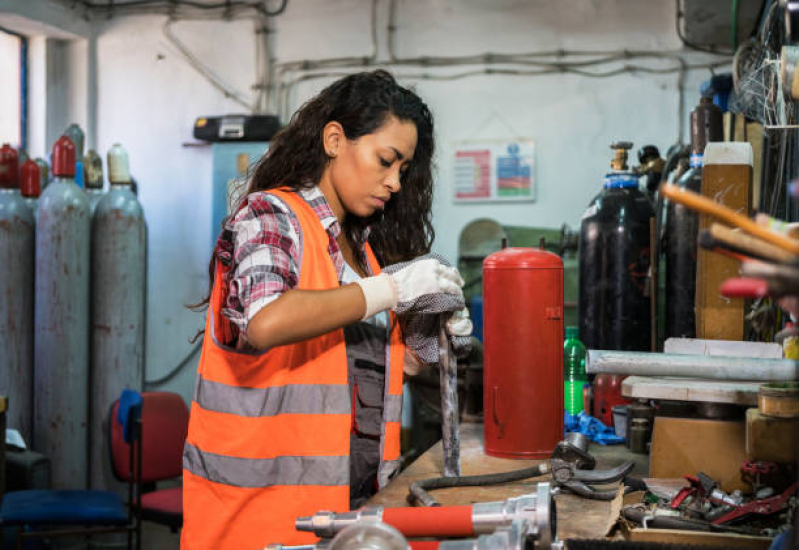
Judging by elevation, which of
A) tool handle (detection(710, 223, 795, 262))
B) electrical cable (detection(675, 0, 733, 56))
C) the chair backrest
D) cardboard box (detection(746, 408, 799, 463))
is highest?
electrical cable (detection(675, 0, 733, 56))

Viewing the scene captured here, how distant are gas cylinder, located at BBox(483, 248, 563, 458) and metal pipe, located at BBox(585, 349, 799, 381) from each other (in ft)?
1.17

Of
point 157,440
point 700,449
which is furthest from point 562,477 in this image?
point 157,440

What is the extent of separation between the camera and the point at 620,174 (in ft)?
8.70

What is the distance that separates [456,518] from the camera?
0.77m

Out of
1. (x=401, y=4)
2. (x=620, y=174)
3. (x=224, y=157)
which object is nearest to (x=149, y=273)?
(x=224, y=157)

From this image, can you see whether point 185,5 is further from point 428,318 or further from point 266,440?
point 266,440

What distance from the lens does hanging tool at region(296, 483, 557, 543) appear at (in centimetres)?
74

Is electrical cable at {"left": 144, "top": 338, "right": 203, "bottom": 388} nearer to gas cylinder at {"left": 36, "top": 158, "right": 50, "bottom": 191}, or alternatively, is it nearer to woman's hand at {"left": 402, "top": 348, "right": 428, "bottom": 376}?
gas cylinder at {"left": 36, "top": 158, "right": 50, "bottom": 191}

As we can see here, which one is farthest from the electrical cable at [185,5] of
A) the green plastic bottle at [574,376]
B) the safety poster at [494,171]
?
the green plastic bottle at [574,376]

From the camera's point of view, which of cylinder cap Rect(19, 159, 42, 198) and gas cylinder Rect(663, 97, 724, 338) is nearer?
gas cylinder Rect(663, 97, 724, 338)

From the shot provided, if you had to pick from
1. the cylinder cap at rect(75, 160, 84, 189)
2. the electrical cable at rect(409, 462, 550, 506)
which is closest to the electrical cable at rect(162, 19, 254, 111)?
the cylinder cap at rect(75, 160, 84, 189)

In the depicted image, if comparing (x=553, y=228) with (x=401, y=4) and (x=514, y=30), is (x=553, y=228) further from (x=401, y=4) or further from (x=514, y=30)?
(x=401, y=4)

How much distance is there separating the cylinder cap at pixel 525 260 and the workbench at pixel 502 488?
445mm

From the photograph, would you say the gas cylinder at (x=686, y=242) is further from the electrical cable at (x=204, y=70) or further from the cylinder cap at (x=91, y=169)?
the cylinder cap at (x=91, y=169)
